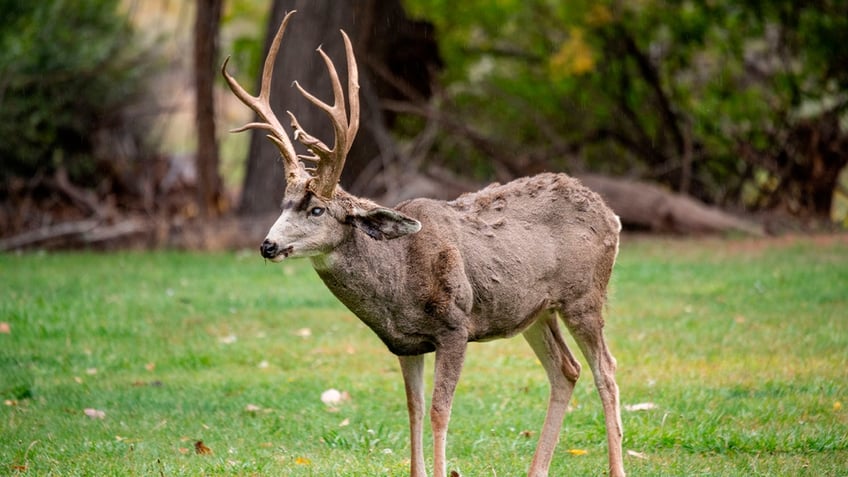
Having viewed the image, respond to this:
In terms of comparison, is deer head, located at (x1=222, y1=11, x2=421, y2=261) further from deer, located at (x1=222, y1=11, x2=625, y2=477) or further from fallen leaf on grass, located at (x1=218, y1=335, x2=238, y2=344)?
fallen leaf on grass, located at (x1=218, y1=335, x2=238, y2=344)

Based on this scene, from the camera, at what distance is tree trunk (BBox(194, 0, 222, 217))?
1822 centimetres

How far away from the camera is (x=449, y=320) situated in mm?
6340

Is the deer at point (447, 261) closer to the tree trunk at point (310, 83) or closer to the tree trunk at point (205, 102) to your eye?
the tree trunk at point (310, 83)

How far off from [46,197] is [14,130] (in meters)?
1.19

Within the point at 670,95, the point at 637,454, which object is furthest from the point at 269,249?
the point at 670,95

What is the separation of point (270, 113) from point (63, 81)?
46.3 ft

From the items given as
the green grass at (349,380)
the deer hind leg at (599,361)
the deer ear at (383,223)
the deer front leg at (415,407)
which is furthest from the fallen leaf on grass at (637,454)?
the deer ear at (383,223)

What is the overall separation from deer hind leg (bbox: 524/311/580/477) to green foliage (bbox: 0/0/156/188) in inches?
487

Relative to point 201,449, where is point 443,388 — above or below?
above

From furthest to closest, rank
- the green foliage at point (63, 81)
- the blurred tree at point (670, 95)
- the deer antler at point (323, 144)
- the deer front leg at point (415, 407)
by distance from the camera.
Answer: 1. the blurred tree at point (670, 95)
2. the green foliage at point (63, 81)
3. the deer front leg at point (415, 407)
4. the deer antler at point (323, 144)

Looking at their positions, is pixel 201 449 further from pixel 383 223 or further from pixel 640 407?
pixel 640 407

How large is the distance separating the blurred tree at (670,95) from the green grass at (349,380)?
15.1 ft

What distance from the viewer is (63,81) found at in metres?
19.7

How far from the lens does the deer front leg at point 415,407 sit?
661 centimetres
